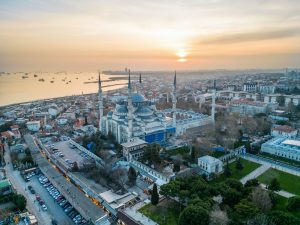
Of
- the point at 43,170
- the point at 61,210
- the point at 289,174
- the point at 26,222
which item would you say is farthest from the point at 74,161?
the point at 289,174

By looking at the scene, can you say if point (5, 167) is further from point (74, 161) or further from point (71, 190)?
point (71, 190)

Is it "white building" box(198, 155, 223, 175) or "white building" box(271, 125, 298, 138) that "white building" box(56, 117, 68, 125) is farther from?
"white building" box(271, 125, 298, 138)

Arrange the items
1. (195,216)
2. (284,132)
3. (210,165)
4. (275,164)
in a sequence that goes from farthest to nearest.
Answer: (284,132) → (275,164) → (210,165) → (195,216)

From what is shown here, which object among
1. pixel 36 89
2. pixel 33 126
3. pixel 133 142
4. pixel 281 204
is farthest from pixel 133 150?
pixel 36 89

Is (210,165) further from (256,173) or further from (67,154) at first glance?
(67,154)

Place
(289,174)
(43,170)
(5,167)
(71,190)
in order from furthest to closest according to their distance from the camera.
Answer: (5,167), (43,170), (289,174), (71,190)
